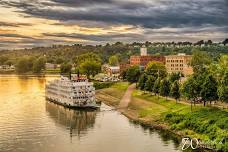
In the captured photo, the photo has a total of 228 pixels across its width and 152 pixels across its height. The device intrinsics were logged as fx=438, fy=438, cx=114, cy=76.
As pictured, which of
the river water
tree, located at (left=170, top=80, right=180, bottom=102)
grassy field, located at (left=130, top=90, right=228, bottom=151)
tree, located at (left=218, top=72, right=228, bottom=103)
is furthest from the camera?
tree, located at (left=170, top=80, right=180, bottom=102)

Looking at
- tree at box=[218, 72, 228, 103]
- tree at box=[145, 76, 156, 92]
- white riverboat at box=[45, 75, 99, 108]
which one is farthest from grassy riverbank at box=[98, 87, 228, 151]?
white riverboat at box=[45, 75, 99, 108]

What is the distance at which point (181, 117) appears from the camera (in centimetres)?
8656

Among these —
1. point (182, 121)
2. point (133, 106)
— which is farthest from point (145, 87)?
point (182, 121)

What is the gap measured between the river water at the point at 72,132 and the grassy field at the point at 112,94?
493 inches

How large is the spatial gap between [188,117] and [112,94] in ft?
214

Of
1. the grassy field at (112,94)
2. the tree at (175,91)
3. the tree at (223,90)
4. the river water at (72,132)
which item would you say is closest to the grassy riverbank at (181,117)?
the tree at (175,91)

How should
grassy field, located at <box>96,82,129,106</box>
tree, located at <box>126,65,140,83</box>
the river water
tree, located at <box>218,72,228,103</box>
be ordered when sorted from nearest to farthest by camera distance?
the river water
tree, located at <box>218,72,228,103</box>
grassy field, located at <box>96,82,129,106</box>
tree, located at <box>126,65,140,83</box>

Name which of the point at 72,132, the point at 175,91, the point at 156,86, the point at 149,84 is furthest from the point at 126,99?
the point at 72,132

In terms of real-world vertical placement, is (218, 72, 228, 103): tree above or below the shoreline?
above

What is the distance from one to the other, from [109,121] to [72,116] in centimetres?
1254

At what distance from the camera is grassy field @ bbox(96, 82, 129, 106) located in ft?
437

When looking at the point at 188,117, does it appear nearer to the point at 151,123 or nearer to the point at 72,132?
the point at 151,123

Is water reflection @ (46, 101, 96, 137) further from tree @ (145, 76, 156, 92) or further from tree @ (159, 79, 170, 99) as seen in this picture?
tree @ (145, 76, 156, 92)

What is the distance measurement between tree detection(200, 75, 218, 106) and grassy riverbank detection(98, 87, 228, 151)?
2466 mm
